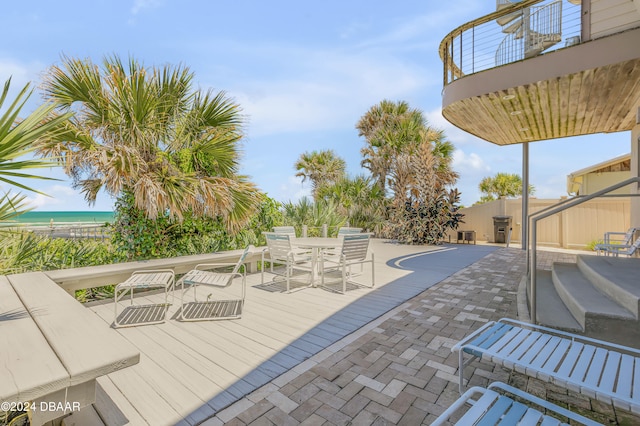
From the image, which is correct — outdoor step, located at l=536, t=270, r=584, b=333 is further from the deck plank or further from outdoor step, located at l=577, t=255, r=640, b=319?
the deck plank

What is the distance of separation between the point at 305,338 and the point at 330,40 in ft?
26.2

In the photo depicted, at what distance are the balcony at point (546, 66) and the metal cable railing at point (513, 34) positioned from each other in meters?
0.01

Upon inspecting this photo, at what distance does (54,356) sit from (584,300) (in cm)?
383

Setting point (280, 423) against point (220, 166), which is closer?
point (280, 423)

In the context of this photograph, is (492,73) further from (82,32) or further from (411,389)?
(82,32)

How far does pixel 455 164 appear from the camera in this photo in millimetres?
12398

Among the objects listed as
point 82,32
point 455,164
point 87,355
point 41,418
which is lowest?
point 41,418

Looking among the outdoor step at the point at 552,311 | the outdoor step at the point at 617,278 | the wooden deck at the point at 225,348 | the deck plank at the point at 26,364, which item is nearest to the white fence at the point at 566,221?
the outdoor step at the point at 617,278

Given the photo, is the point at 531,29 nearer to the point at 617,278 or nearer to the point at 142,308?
the point at 617,278

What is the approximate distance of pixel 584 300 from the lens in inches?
108

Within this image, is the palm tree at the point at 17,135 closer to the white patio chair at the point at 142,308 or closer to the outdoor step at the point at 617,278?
the white patio chair at the point at 142,308

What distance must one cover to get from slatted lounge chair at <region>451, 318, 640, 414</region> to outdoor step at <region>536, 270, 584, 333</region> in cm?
32

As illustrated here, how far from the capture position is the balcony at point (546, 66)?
4453 mm

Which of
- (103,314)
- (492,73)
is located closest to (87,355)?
(103,314)
